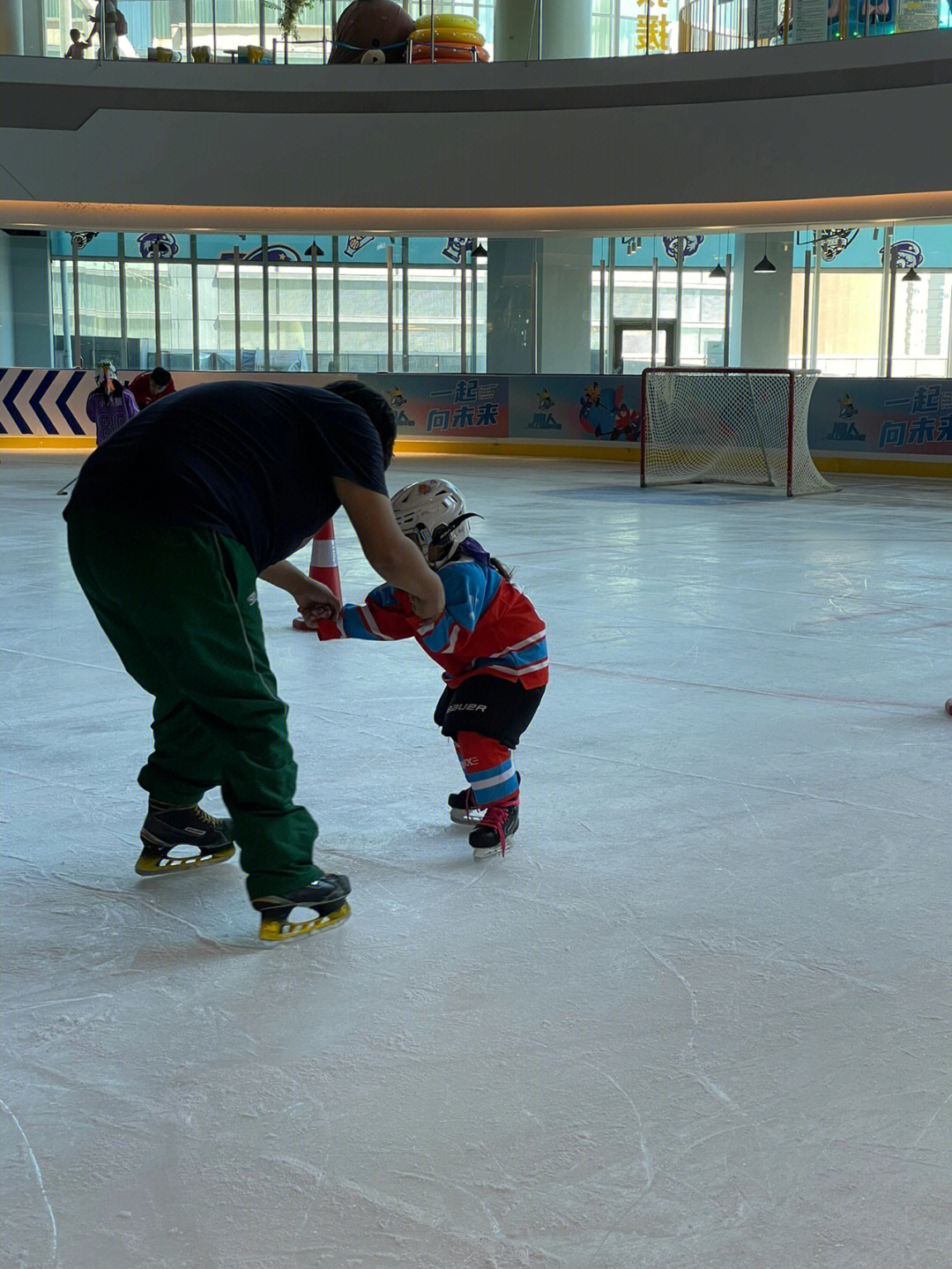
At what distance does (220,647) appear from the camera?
2.75 meters

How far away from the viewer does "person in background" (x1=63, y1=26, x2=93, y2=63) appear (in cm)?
1931

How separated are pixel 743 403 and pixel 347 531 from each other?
23.3ft

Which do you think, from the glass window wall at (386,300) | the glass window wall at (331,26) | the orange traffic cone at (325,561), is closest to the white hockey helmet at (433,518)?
the orange traffic cone at (325,561)

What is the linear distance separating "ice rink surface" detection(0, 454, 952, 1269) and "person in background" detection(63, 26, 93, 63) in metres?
16.5

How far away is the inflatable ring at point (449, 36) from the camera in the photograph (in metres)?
18.9

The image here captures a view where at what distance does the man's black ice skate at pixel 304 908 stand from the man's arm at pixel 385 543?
617 millimetres

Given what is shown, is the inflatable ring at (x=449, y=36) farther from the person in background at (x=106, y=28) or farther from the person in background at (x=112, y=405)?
the person in background at (x=112, y=405)

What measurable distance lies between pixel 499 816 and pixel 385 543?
938 mm

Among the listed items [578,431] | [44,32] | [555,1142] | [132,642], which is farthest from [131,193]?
[555,1142]

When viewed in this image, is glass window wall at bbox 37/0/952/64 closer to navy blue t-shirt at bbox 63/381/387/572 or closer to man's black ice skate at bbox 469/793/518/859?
man's black ice skate at bbox 469/793/518/859

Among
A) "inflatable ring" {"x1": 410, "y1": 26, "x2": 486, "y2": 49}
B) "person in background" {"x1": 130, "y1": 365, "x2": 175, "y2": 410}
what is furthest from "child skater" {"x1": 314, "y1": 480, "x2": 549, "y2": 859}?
"inflatable ring" {"x1": 410, "y1": 26, "x2": 486, "y2": 49}

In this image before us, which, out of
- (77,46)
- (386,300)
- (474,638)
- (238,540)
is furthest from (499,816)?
(386,300)

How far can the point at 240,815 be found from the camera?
9.14 ft

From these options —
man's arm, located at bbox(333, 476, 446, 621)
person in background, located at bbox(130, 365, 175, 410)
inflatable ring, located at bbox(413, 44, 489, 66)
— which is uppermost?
inflatable ring, located at bbox(413, 44, 489, 66)
